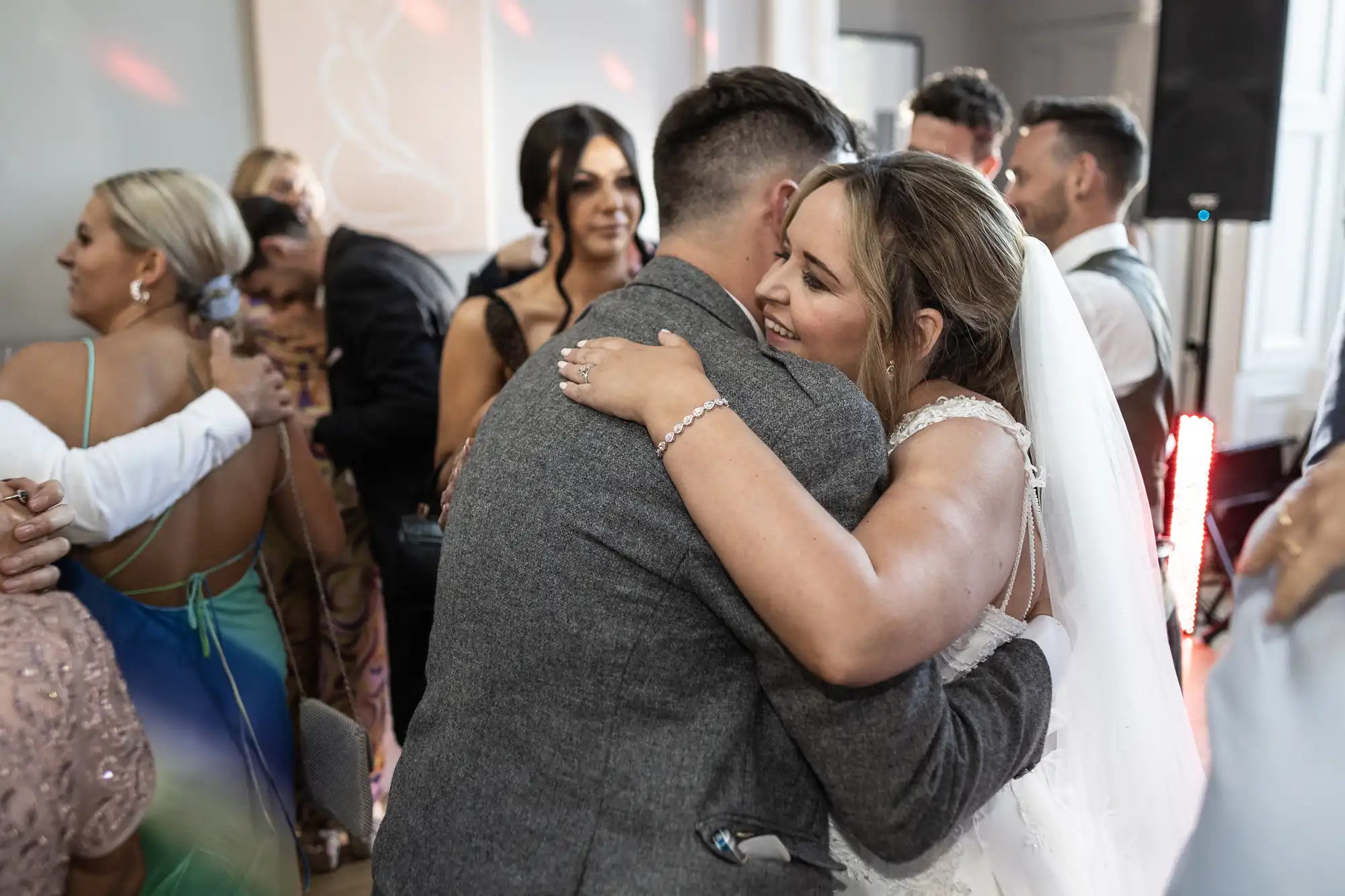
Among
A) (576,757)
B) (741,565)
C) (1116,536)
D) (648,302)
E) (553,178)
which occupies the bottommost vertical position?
(576,757)

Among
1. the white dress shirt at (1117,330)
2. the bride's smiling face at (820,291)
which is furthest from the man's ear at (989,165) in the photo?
the bride's smiling face at (820,291)

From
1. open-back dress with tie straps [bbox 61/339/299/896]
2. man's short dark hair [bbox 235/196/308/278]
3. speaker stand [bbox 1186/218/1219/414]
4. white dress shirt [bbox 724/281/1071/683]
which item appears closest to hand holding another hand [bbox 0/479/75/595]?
open-back dress with tie straps [bbox 61/339/299/896]

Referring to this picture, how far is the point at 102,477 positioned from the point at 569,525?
1.14 m

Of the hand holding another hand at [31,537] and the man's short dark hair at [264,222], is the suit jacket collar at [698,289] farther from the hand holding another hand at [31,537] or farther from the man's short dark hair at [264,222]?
the man's short dark hair at [264,222]

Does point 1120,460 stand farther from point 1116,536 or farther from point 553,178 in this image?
point 553,178

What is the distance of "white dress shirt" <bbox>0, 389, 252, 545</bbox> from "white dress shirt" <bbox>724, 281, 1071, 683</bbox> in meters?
1.13

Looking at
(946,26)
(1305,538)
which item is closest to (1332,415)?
(1305,538)

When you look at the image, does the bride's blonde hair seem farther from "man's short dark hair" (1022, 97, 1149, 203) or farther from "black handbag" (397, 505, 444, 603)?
"man's short dark hair" (1022, 97, 1149, 203)

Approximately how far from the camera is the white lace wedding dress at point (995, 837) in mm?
1307

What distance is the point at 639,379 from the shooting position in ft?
3.72

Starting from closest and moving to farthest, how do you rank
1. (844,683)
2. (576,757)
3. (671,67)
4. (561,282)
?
(844,683) → (576,757) → (561,282) → (671,67)

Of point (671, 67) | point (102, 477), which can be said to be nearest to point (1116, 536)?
point (102, 477)

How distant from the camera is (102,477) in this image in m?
1.87

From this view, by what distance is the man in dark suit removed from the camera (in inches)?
109
